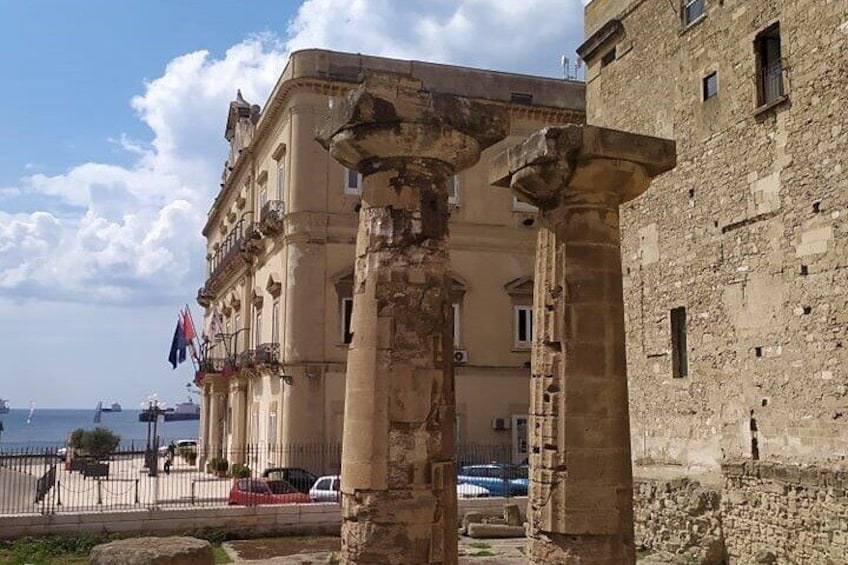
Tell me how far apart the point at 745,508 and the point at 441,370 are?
8.82m

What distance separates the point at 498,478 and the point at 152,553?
11.9 metres

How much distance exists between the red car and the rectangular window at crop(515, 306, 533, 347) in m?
8.97

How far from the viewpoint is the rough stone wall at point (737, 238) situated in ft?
46.0

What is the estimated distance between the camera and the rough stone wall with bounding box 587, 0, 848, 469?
1403cm

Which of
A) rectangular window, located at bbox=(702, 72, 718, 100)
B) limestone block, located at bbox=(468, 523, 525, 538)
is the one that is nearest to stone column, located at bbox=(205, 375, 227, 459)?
limestone block, located at bbox=(468, 523, 525, 538)

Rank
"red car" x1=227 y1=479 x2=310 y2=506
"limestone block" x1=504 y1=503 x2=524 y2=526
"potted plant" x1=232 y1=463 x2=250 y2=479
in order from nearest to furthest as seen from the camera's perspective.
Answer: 1. "limestone block" x1=504 y1=503 x2=524 y2=526
2. "red car" x1=227 y1=479 x2=310 y2=506
3. "potted plant" x1=232 y1=463 x2=250 y2=479

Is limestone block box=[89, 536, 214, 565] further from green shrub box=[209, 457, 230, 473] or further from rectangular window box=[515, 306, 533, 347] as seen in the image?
green shrub box=[209, 457, 230, 473]

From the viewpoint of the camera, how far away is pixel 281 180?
92.0ft

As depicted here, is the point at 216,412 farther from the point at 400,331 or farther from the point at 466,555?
the point at 400,331

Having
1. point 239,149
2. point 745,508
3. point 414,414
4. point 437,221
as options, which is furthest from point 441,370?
point 239,149

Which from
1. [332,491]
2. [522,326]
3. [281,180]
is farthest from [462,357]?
[281,180]

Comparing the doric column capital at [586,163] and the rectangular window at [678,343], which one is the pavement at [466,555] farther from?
the doric column capital at [586,163]

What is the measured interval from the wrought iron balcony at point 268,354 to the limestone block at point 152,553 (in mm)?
14122

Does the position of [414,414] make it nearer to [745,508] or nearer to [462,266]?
[745,508]
